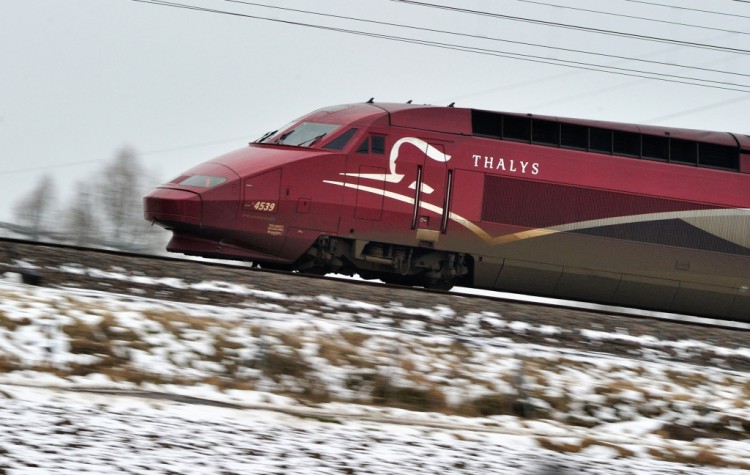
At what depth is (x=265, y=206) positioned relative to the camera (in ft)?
47.5

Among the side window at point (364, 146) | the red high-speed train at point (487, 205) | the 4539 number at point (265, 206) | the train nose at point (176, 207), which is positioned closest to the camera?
the train nose at point (176, 207)

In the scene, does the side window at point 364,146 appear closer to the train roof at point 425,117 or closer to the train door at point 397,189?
the train door at point 397,189

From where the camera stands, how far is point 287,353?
9.73 meters

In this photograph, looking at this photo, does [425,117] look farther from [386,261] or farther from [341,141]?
[386,261]

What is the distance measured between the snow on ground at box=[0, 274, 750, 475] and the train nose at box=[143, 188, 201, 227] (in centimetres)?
260

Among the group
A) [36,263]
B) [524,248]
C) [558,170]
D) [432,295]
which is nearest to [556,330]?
[432,295]

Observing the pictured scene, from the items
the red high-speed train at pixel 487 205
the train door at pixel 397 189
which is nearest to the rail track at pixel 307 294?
the red high-speed train at pixel 487 205

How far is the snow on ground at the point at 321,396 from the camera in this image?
6.66 metres

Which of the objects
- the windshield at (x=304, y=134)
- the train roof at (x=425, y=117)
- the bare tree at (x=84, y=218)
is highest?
the train roof at (x=425, y=117)

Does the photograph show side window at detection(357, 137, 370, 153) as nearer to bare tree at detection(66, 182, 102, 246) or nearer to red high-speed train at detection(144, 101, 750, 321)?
red high-speed train at detection(144, 101, 750, 321)

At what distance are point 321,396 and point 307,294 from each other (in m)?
3.25

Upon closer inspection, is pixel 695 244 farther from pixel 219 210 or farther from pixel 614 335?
pixel 219 210

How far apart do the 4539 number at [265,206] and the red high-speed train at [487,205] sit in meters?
0.02

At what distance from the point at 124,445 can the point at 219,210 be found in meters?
8.15
